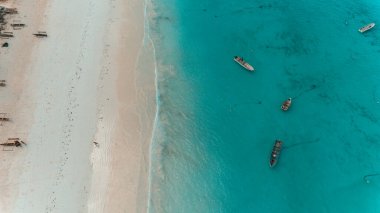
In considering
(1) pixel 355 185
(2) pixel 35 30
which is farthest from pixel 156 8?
(1) pixel 355 185

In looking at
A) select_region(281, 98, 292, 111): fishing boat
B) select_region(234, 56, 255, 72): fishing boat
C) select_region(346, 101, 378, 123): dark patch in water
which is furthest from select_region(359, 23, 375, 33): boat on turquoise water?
select_region(281, 98, 292, 111): fishing boat

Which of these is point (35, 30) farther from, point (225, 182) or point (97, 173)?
point (225, 182)

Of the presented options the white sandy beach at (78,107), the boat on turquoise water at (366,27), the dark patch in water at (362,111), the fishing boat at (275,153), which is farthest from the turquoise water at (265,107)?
the white sandy beach at (78,107)

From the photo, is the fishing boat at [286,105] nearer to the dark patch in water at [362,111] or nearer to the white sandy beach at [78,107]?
the dark patch in water at [362,111]

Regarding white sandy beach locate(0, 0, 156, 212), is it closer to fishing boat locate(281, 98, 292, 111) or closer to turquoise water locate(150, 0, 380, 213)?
turquoise water locate(150, 0, 380, 213)

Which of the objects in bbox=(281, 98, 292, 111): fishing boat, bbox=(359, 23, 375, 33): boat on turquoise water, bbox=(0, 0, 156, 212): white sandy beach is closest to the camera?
bbox=(0, 0, 156, 212): white sandy beach
